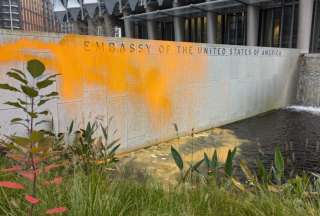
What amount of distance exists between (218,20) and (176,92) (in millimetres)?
17172

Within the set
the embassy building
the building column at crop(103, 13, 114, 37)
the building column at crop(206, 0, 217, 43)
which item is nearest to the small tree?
the embassy building

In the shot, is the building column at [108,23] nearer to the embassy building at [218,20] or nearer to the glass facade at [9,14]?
the embassy building at [218,20]

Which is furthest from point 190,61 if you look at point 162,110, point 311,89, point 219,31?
point 219,31

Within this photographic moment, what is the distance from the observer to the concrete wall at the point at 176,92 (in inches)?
210

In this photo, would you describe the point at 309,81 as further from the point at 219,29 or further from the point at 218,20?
the point at 218,20

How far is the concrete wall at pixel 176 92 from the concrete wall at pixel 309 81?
1762 mm

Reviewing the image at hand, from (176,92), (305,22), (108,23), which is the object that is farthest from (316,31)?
(108,23)

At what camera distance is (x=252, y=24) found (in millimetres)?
19469

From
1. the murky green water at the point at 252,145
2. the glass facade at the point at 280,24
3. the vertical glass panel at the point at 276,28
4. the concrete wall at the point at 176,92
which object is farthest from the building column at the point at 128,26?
the murky green water at the point at 252,145

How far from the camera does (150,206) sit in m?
2.54

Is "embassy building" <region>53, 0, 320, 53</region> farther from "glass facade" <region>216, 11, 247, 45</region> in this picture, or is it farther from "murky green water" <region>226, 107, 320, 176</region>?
"murky green water" <region>226, 107, 320, 176</region>

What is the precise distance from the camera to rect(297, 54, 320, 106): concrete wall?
11727 millimetres

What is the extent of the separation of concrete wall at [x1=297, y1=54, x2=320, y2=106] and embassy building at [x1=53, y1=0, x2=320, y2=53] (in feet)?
8.37

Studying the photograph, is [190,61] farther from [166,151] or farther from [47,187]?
[47,187]
